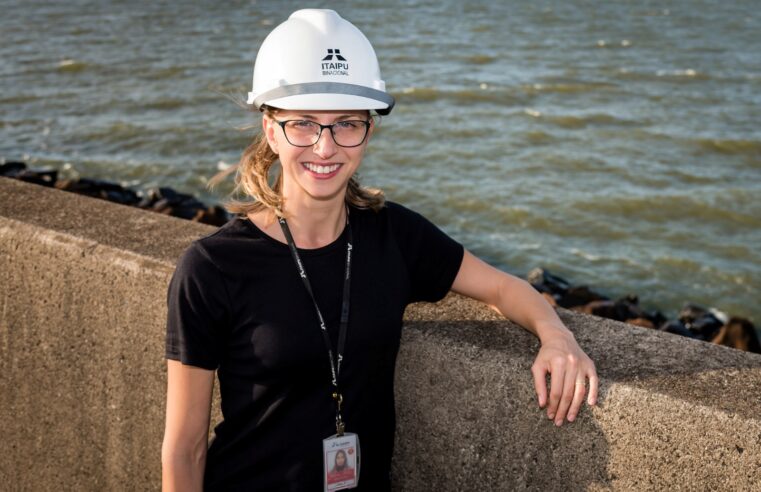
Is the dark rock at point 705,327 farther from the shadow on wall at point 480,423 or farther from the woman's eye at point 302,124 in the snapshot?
the woman's eye at point 302,124

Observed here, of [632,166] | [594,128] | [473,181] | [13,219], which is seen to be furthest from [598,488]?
[594,128]

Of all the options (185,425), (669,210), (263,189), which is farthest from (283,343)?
(669,210)

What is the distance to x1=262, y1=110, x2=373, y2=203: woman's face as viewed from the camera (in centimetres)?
250

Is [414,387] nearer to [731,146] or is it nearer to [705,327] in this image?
[705,327]

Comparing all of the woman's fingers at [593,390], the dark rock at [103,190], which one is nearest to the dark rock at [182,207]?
the dark rock at [103,190]

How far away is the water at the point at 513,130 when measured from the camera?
39.7ft

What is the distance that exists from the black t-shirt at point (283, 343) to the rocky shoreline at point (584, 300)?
15.2 feet

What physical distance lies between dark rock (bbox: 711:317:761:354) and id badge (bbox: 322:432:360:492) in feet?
20.7

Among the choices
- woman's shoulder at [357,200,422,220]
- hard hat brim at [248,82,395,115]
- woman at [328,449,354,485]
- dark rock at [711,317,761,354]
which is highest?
hard hat brim at [248,82,395,115]

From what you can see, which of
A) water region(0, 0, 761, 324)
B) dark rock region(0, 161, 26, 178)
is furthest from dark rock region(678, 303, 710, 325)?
dark rock region(0, 161, 26, 178)

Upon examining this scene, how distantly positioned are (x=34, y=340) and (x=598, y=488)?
2.11m

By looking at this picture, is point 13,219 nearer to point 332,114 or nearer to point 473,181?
point 332,114

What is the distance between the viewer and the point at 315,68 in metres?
2.44

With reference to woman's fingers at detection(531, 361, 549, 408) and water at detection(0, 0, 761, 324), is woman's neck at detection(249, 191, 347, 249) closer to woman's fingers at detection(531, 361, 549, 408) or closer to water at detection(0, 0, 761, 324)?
woman's fingers at detection(531, 361, 549, 408)
